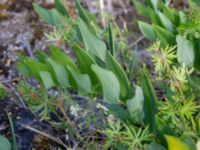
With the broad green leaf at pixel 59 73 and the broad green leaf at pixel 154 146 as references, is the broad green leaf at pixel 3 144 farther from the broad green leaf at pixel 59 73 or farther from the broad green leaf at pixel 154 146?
the broad green leaf at pixel 154 146

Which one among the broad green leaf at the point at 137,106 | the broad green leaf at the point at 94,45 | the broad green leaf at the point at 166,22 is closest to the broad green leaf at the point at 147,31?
the broad green leaf at the point at 166,22

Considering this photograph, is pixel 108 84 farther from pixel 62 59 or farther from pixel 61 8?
pixel 61 8

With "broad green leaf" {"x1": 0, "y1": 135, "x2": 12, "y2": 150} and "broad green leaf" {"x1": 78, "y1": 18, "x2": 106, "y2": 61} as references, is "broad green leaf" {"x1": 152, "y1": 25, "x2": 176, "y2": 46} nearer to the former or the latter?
"broad green leaf" {"x1": 78, "y1": 18, "x2": 106, "y2": 61}

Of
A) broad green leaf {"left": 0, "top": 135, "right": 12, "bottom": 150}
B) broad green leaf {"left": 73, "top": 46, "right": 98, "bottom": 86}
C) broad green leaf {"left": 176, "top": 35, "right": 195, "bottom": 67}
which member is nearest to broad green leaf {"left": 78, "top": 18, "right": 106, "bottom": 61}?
broad green leaf {"left": 73, "top": 46, "right": 98, "bottom": 86}

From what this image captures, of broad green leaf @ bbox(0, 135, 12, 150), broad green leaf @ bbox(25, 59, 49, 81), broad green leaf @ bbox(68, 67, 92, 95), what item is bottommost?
broad green leaf @ bbox(0, 135, 12, 150)

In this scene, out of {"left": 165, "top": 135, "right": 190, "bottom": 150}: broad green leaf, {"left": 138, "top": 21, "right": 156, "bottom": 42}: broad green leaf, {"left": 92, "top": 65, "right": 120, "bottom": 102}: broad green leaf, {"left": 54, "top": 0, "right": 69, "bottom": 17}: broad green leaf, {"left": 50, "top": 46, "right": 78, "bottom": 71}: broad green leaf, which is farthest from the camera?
{"left": 54, "top": 0, "right": 69, "bottom": 17}: broad green leaf

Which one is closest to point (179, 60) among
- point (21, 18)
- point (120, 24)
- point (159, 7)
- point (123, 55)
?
point (159, 7)
